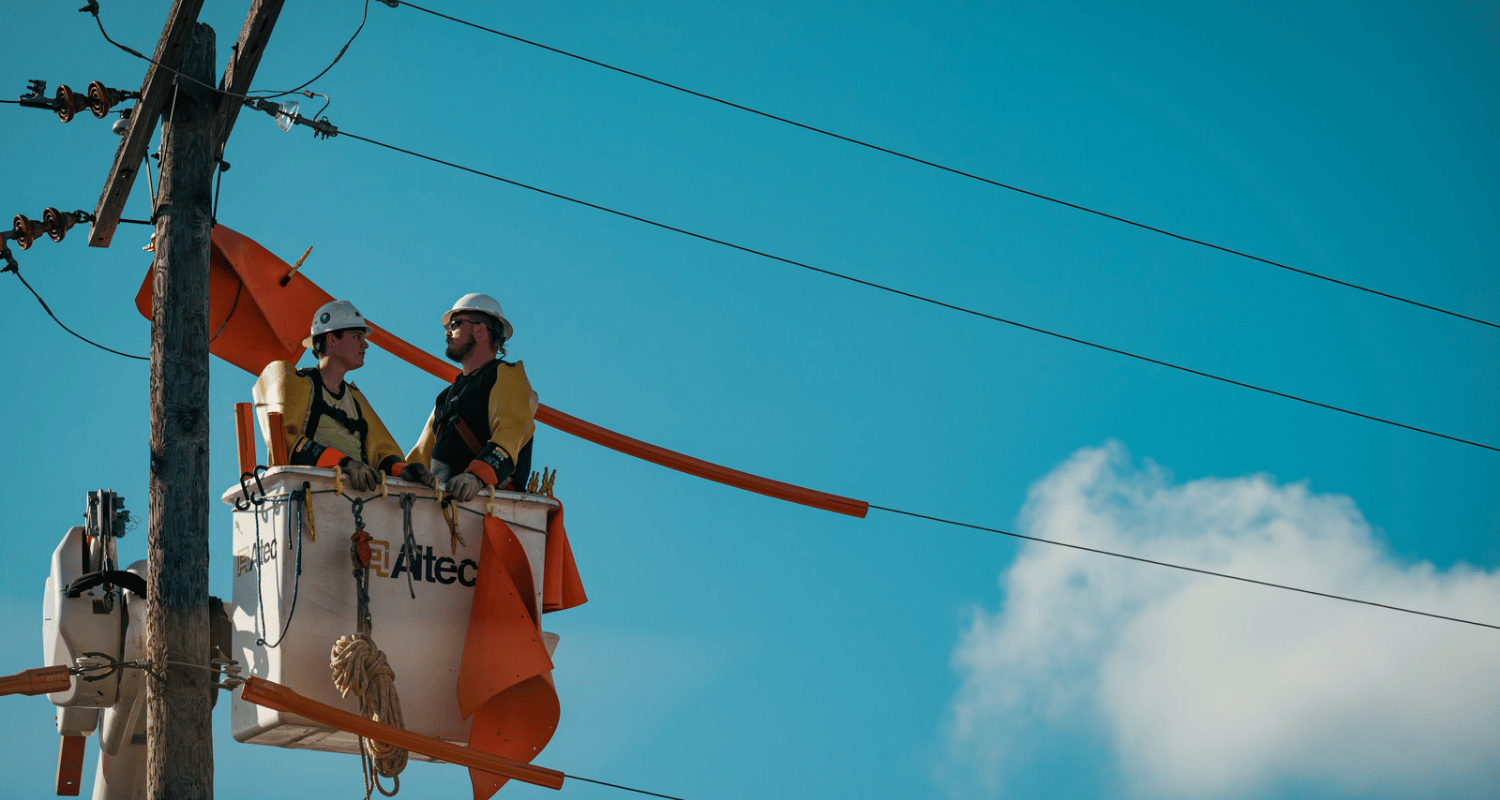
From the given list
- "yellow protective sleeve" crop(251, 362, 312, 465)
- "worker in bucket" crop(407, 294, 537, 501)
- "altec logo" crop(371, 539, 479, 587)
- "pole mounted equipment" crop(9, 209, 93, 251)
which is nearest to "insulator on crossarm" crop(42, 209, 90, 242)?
"pole mounted equipment" crop(9, 209, 93, 251)

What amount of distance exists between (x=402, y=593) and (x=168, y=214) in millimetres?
2750

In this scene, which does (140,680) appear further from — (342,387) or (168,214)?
(168,214)

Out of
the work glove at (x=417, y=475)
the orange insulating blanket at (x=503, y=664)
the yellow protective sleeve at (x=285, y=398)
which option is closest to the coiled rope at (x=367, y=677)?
the orange insulating blanket at (x=503, y=664)

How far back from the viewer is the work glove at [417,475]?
9633 millimetres

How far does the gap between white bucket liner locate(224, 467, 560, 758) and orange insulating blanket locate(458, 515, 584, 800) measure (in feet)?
0.30

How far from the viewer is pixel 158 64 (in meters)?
10.4

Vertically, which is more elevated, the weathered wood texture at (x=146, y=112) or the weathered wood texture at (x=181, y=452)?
the weathered wood texture at (x=146, y=112)

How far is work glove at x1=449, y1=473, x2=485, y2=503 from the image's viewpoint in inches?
380

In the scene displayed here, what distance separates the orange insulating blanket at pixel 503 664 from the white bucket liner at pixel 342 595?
0.09 metres

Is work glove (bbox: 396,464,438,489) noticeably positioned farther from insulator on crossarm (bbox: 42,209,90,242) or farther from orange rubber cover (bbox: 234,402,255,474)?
Answer: insulator on crossarm (bbox: 42,209,90,242)

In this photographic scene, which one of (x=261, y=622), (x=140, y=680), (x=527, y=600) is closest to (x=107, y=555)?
(x=140, y=680)

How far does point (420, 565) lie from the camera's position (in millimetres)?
9594

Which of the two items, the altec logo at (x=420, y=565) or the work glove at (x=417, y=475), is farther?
the work glove at (x=417, y=475)

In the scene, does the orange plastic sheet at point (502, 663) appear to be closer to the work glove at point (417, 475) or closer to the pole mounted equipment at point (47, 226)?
the work glove at point (417, 475)
